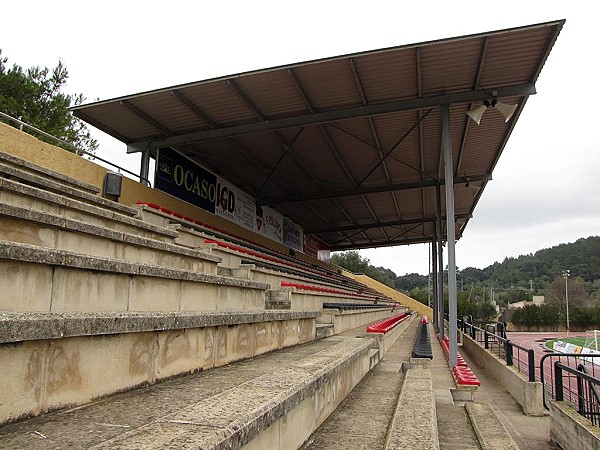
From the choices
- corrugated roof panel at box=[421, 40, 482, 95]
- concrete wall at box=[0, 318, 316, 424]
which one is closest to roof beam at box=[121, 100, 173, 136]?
corrugated roof panel at box=[421, 40, 482, 95]

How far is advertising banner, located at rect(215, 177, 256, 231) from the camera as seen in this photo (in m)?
16.0

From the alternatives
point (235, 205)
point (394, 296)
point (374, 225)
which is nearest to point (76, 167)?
point (235, 205)

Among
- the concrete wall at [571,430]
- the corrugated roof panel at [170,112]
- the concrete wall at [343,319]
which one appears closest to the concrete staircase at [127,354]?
the concrete wall at [571,430]

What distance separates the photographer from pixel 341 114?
38.0 feet

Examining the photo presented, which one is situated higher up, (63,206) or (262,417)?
(63,206)

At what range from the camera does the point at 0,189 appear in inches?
164

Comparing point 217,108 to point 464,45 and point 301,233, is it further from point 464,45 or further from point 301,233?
Answer: point 301,233

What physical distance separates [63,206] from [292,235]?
1983cm

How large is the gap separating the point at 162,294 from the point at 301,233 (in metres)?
22.9

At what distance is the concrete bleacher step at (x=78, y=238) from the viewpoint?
128 inches

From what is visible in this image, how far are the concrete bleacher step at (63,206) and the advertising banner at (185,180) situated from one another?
6.72m

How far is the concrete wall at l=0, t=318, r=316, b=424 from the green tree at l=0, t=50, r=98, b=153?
20107 mm

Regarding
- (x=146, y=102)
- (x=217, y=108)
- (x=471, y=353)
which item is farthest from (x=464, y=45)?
(x=471, y=353)

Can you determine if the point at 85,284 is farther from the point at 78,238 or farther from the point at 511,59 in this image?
the point at 511,59
